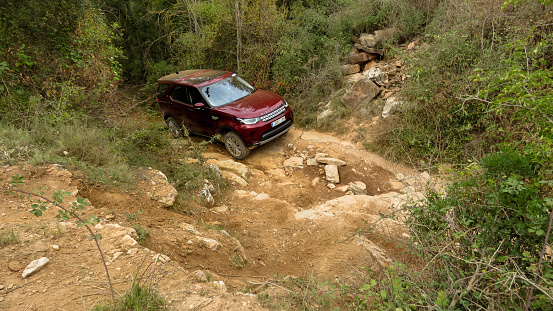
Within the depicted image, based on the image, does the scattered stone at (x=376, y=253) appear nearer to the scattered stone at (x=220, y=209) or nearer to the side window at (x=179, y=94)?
the scattered stone at (x=220, y=209)

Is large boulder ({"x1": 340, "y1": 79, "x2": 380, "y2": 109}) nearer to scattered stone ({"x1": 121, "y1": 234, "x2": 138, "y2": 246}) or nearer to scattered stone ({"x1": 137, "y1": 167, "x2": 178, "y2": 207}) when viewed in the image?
scattered stone ({"x1": 137, "y1": 167, "x2": 178, "y2": 207})

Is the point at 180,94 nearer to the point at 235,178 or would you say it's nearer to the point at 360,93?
the point at 235,178

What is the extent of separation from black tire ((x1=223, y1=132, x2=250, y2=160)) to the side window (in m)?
1.56

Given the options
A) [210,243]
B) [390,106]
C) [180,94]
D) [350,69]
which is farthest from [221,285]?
[350,69]

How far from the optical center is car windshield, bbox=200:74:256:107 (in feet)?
25.5

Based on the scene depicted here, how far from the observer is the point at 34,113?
566cm

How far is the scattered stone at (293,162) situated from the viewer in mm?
7511

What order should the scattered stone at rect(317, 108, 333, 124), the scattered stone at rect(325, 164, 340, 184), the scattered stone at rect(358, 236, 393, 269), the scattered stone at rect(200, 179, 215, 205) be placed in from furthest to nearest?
1. the scattered stone at rect(317, 108, 333, 124)
2. the scattered stone at rect(325, 164, 340, 184)
3. the scattered stone at rect(200, 179, 215, 205)
4. the scattered stone at rect(358, 236, 393, 269)

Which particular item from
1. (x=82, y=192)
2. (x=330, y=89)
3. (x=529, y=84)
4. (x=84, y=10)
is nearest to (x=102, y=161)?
(x=82, y=192)

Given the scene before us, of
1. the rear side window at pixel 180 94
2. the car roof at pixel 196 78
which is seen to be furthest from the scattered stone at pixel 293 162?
the rear side window at pixel 180 94

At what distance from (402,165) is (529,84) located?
433cm

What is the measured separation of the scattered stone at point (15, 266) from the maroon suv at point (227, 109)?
448cm

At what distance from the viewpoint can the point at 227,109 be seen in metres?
7.53

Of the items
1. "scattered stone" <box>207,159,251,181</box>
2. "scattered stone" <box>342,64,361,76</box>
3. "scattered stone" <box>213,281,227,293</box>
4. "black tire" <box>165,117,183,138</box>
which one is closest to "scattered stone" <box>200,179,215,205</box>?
"scattered stone" <box>207,159,251,181</box>
